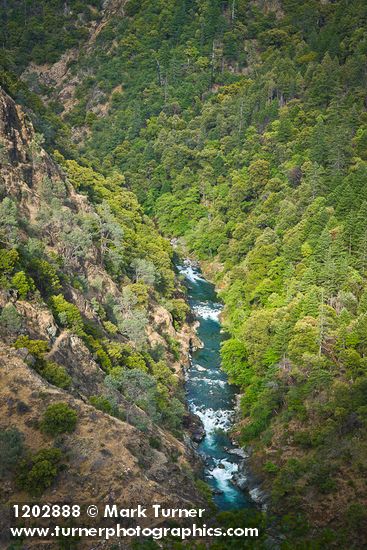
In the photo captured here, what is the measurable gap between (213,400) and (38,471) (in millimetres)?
35514

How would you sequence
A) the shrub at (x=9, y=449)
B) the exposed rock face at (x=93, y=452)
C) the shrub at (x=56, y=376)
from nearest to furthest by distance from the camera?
the shrub at (x=9, y=449) → the exposed rock face at (x=93, y=452) → the shrub at (x=56, y=376)

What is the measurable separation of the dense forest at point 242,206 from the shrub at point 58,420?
5.81 meters

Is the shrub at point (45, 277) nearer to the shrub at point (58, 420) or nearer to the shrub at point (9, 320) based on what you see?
the shrub at point (9, 320)

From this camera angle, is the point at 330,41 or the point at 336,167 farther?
the point at 330,41

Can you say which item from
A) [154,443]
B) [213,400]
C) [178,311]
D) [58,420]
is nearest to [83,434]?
[58,420]

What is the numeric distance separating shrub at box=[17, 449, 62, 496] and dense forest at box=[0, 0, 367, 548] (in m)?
9.76

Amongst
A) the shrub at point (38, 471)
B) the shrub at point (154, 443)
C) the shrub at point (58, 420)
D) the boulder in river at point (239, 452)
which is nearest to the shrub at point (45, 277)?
the shrub at point (58, 420)

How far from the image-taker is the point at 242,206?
125188 mm

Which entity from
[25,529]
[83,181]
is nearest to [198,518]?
[25,529]

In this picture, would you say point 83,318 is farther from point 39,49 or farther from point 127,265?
point 39,49

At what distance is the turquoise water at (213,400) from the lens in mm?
64938

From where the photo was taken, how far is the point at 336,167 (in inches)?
4328

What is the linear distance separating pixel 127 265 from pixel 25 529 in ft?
177

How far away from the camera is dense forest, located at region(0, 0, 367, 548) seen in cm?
6656
